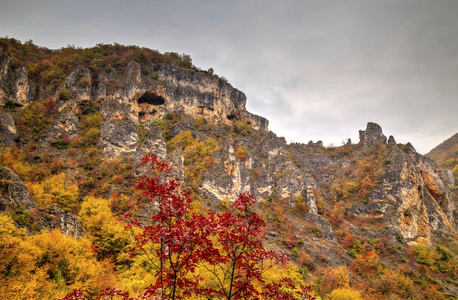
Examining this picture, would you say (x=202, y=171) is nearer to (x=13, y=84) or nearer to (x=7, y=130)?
(x=7, y=130)

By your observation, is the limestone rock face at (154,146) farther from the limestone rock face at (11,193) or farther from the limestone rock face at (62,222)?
the limestone rock face at (11,193)

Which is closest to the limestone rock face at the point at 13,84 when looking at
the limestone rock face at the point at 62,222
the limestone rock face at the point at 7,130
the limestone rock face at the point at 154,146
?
the limestone rock face at the point at 7,130

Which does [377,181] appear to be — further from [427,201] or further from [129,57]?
[129,57]

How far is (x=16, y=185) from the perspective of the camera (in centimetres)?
1534

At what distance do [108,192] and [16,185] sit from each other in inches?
582

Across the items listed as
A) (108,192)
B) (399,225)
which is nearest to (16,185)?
(108,192)

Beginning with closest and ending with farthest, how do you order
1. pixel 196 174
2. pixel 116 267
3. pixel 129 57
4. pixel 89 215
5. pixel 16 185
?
pixel 16 185 < pixel 116 267 < pixel 89 215 < pixel 196 174 < pixel 129 57

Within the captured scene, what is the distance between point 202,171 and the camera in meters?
43.2

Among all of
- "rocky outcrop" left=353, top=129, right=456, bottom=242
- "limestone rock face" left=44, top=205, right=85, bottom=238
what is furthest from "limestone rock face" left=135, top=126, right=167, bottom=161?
"rocky outcrop" left=353, top=129, right=456, bottom=242

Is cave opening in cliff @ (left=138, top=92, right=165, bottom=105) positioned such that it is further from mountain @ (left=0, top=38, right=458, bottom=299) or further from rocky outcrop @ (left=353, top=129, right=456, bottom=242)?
rocky outcrop @ (left=353, top=129, right=456, bottom=242)

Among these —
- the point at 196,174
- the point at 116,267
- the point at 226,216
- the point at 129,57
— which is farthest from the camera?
the point at 129,57

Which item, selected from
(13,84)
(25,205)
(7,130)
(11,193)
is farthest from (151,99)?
(25,205)

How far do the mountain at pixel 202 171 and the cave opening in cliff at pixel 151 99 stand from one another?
0.28 metres

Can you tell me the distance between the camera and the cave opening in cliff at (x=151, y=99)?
55.0 metres
